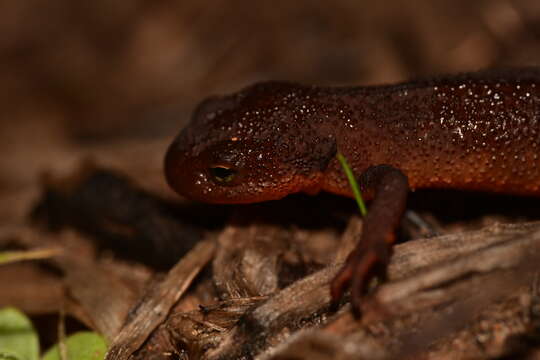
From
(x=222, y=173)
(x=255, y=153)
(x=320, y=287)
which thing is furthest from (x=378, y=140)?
(x=320, y=287)

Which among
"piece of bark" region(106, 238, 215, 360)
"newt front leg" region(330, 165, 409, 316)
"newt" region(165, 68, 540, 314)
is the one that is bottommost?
"piece of bark" region(106, 238, 215, 360)

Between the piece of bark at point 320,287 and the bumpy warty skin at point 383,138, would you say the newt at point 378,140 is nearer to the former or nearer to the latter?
the bumpy warty skin at point 383,138

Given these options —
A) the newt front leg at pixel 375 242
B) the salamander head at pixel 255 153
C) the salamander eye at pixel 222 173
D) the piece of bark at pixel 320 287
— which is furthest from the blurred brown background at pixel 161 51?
the piece of bark at pixel 320 287

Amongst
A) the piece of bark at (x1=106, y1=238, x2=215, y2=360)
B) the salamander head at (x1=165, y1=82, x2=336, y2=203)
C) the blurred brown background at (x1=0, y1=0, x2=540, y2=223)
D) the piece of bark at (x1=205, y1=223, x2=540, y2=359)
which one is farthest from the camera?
the blurred brown background at (x1=0, y1=0, x2=540, y2=223)

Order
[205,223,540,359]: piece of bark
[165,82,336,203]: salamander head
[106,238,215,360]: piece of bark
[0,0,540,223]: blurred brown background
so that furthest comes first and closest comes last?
[0,0,540,223]: blurred brown background → [165,82,336,203]: salamander head → [106,238,215,360]: piece of bark → [205,223,540,359]: piece of bark

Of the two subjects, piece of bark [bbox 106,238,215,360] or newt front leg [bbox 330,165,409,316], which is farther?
piece of bark [bbox 106,238,215,360]

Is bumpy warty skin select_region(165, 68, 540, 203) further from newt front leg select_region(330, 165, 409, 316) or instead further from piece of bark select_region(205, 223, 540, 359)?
piece of bark select_region(205, 223, 540, 359)

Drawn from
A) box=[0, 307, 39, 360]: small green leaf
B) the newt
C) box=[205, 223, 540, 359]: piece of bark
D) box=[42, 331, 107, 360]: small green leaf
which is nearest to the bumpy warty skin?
the newt

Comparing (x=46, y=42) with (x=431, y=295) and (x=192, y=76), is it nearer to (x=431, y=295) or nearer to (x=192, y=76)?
(x=192, y=76)
